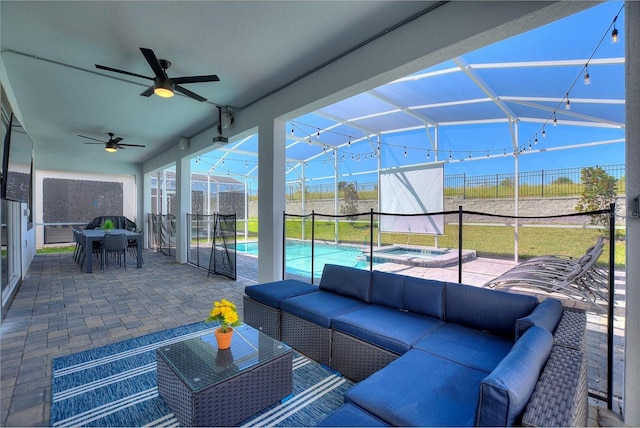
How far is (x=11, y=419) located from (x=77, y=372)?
1.75 feet

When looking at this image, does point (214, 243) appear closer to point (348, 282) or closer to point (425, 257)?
point (348, 282)

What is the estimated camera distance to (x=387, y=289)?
2.67 m

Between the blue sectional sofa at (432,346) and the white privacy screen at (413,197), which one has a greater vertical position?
the white privacy screen at (413,197)

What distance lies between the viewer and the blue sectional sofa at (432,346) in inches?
43.8

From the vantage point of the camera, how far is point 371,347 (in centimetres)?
206

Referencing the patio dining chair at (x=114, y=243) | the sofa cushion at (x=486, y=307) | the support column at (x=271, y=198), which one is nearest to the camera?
the sofa cushion at (x=486, y=307)

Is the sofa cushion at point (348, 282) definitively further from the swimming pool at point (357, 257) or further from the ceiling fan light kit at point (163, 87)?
the ceiling fan light kit at point (163, 87)

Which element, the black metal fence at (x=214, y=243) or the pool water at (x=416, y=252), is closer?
the black metal fence at (x=214, y=243)

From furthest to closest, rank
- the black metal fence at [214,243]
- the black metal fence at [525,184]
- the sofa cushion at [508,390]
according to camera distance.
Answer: the black metal fence at [525,184]
the black metal fence at [214,243]
the sofa cushion at [508,390]

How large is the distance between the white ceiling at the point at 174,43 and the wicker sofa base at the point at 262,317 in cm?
282

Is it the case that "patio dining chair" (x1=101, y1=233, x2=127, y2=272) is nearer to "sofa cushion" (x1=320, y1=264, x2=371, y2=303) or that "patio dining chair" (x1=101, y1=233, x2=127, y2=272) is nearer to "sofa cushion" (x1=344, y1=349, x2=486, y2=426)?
"sofa cushion" (x1=320, y1=264, x2=371, y2=303)

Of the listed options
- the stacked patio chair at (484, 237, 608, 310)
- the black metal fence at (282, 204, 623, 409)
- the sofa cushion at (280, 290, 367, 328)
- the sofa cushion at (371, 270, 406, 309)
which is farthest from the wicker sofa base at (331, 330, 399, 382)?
the stacked patio chair at (484, 237, 608, 310)

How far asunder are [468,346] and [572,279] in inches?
80.3

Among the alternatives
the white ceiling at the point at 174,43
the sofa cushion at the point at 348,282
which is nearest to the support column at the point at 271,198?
the white ceiling at the point at 174,43
